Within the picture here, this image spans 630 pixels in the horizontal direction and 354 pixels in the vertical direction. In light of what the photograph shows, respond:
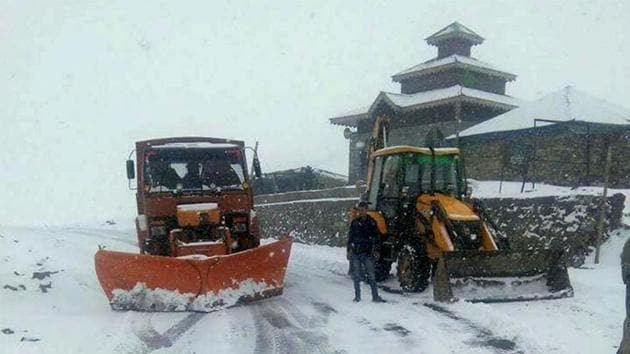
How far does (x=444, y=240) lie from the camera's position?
29.2ft

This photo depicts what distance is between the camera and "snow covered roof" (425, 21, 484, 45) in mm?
31734

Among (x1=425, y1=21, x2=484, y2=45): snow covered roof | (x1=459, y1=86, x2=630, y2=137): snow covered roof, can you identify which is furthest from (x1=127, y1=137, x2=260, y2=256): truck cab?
(x1=425, y1=21, x2=484, y2=45): snow covered roof

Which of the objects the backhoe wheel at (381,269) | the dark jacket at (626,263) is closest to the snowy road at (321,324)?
the backhoe wheel at (381,269)

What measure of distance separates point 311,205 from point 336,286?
1108 cm

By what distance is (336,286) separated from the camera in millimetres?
10836

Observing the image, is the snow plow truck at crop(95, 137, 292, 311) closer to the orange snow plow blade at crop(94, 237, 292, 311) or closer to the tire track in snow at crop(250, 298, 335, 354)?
the orange snow plow blade at crop(94, 237, 292, 311)

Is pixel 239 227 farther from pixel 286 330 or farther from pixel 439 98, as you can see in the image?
pixel 439 98

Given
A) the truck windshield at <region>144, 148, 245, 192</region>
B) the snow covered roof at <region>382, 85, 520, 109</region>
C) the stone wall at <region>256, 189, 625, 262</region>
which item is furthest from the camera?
the snow covered roof at <region>382, 85, 520, 109</region>

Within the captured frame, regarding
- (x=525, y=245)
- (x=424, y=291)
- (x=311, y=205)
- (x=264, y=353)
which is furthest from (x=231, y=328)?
(x=311, y=205)

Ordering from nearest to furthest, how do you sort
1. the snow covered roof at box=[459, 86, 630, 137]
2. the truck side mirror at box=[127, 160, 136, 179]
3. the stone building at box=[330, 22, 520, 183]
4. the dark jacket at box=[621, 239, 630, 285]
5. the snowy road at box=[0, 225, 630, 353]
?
the dark jacket at box=[621, 239, 630, 285]
the snowy road at box=[0, 225, 630, 353]
the truck side mirror at box=[127, 160, 136, 179]
the snow covered roof at box=[459, 86, 630, 137]
the stone building at box=[330, 22, 520, 183]

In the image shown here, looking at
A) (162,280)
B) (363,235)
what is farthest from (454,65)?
(162,280)

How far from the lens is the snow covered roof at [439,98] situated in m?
26.2

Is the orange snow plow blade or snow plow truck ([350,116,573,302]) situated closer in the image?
the orange snow plow blade

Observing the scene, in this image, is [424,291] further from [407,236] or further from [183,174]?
[183,174]
